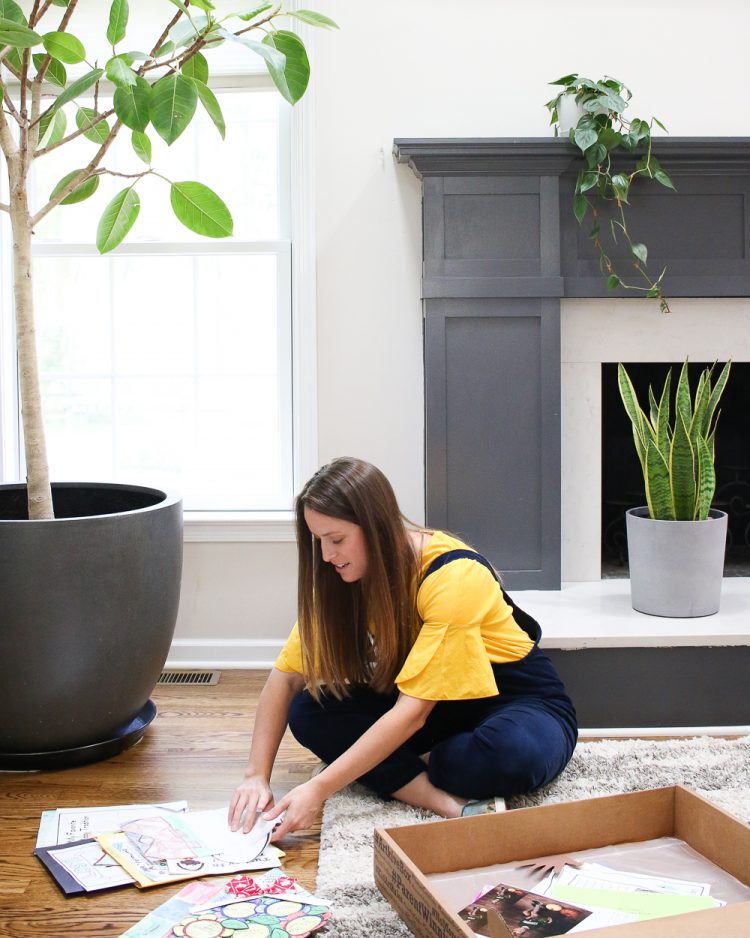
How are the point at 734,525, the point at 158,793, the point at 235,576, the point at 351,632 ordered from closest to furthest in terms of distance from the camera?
the point at 351,632, the point at 158,793, the point at 235,576, the point at 734,525

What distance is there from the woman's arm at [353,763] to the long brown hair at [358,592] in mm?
139

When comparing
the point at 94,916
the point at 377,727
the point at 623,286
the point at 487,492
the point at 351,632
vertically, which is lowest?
the point at 94,916

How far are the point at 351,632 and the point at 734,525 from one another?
2026mm

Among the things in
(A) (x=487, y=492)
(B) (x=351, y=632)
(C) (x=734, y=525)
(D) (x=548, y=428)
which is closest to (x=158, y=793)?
(B) (x=351, y=632)

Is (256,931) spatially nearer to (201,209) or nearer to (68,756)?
(68,756)

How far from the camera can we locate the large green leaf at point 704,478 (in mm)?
2703

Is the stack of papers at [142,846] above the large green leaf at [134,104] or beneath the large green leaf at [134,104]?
beneath

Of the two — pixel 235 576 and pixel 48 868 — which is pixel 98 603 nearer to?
pixel 48 868

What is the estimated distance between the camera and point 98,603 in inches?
90.4

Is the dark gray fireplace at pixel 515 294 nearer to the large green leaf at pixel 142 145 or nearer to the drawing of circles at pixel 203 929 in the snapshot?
the large green leaf at pixel 142 145

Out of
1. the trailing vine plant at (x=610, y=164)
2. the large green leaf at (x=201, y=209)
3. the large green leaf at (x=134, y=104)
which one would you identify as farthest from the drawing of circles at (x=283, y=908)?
the trailing vine plant at (x=610, y=164)

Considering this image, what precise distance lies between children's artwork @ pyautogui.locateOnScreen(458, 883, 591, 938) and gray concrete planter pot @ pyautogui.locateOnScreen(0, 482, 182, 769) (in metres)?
1.15

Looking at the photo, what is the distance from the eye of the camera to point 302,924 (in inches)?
62.4

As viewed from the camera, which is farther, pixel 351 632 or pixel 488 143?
pixel 488 143
